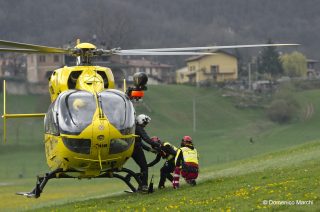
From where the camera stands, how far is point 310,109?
104 metres

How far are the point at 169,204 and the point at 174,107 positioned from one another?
91085 millimetres

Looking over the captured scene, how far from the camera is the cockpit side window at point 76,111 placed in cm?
1920

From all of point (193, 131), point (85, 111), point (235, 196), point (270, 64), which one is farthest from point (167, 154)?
point (270, 64)

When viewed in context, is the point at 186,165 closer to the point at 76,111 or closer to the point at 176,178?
the point at 176,178

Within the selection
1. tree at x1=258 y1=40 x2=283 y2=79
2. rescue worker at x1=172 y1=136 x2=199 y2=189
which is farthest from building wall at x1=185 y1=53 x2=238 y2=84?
rescue worker at x1=172 y1=136 x2=199 y2=189

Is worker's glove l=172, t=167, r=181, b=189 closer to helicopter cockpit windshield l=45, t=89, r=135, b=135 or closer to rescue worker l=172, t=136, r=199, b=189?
rescue worker l=172, t=136, r=199, b=189

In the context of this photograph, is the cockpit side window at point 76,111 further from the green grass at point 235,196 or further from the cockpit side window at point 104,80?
the green grass at point 235,196

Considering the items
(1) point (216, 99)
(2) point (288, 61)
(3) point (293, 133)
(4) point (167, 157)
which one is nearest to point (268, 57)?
(2) point (288, 61)

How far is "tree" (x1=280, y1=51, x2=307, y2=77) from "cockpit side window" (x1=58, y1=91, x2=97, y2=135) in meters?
135

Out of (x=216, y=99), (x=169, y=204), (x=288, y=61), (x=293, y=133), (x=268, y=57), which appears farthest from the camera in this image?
(x=288, y=61)

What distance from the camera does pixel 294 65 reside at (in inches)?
6319

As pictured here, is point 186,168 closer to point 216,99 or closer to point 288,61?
point 216,99

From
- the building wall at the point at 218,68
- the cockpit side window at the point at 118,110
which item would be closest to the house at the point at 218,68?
the building wall at the point at 218,68

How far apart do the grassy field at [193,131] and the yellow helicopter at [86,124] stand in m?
19.6
